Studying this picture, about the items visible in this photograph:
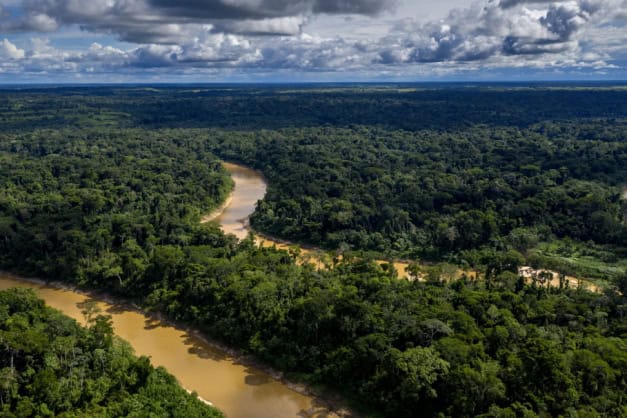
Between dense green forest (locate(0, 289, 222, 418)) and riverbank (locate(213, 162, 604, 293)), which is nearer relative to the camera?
dense green forest (locate(0, 289, 222, 418))

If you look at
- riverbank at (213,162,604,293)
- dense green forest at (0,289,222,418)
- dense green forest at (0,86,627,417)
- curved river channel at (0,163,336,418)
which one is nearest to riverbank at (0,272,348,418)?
curved river channel at (0,163,336,418)

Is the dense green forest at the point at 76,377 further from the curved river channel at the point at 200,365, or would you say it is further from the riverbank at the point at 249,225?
the riverbank at the point at 249,225

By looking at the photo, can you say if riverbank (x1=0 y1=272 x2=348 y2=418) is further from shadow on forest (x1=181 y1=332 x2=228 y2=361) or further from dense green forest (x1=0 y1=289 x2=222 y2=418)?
dense green forest (x1=0 y1=289 x2=222 y2=418)

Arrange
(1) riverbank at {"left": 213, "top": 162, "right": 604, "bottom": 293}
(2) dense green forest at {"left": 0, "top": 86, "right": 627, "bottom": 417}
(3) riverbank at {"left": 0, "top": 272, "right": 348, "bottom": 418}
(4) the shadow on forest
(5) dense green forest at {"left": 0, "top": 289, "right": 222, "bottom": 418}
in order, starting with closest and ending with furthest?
(5) dense green forest at {"left": 0, "top": 289, "right": 222, "bottom": 418}
(2) dense green forest at {"left": 0, "top": 86, "right": 627, "bottom": 417}
(3) riverbank at {"left": 0, "top": 272, "right": 348, "bottom": 418}
(4) the shadow on forest
(1) riverbank at {"left": 213, "top": 162, "right": 604, "bottom": 293}

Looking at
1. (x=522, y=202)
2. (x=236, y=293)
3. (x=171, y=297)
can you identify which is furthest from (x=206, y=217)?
(x=522, y=202)

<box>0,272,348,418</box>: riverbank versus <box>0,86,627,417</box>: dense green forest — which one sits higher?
<box>0,86,627,417</box>: dense green forest

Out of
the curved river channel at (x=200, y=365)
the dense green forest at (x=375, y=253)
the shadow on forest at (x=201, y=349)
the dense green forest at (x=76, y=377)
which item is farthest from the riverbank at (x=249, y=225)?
the dense green forest at (x=76, y=377)

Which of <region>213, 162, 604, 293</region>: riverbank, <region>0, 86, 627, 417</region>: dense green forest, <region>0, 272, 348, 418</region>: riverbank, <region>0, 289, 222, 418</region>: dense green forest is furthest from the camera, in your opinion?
<region>213, 162, 604, 293</region>: riverbank

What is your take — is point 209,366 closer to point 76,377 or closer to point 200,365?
point 200,365
